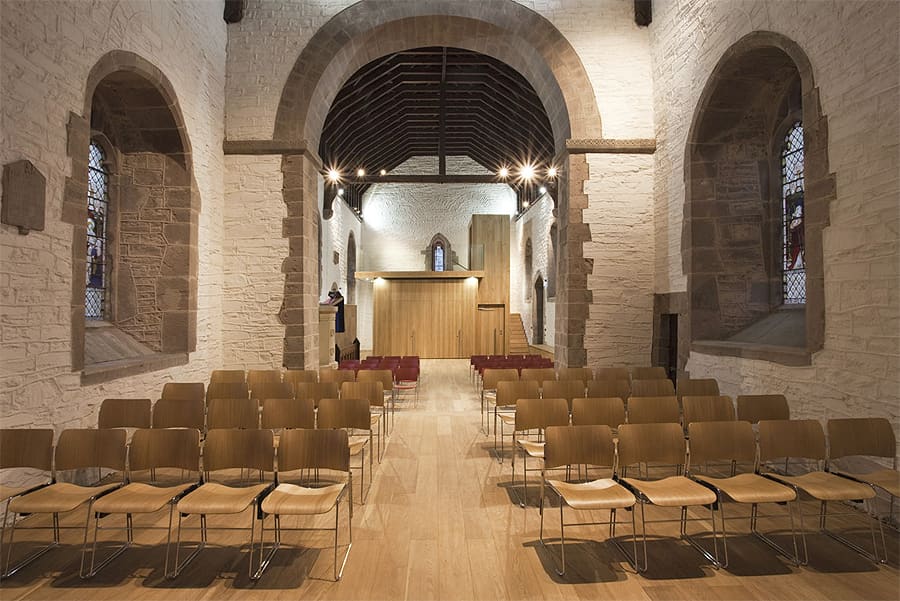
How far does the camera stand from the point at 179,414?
4316 millimetres

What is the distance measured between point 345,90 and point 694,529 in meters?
10.3

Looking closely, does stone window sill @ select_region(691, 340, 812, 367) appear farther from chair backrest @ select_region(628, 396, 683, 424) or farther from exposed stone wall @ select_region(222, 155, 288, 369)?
exposed stone wall @ select_region(222, 155, 288, 369)

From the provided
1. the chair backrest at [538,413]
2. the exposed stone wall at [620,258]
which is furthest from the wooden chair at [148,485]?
the exposed stone wall at [620,258]

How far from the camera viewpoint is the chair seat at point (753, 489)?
287 centimetres

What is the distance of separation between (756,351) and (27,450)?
6.01 meters

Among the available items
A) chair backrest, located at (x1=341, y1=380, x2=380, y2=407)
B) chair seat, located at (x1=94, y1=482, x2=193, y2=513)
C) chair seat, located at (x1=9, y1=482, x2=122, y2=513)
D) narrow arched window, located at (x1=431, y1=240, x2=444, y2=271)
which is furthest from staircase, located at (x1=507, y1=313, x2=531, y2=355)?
chair seat, located at (x1=9, y1=482, x2=122, y2=513)

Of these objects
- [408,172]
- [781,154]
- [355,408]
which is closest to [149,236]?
[355,408]

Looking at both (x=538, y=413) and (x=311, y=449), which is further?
(x=538, y=413)

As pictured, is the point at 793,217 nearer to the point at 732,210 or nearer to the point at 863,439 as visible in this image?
the point at 732,210

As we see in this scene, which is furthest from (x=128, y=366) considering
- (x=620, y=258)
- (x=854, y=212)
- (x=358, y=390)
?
(x=854, y=212)

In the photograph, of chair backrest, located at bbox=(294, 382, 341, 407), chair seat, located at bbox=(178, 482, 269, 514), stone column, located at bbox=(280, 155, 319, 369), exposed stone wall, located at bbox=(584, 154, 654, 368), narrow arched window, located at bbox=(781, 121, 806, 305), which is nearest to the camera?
chair seat, located at bbox=(178, 482, 269, 514)

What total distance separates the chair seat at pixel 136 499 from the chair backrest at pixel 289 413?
121 centimetres

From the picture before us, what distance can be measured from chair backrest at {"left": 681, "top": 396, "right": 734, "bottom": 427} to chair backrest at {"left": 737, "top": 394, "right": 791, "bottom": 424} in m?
0.13

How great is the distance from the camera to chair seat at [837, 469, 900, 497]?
2.97 meters
